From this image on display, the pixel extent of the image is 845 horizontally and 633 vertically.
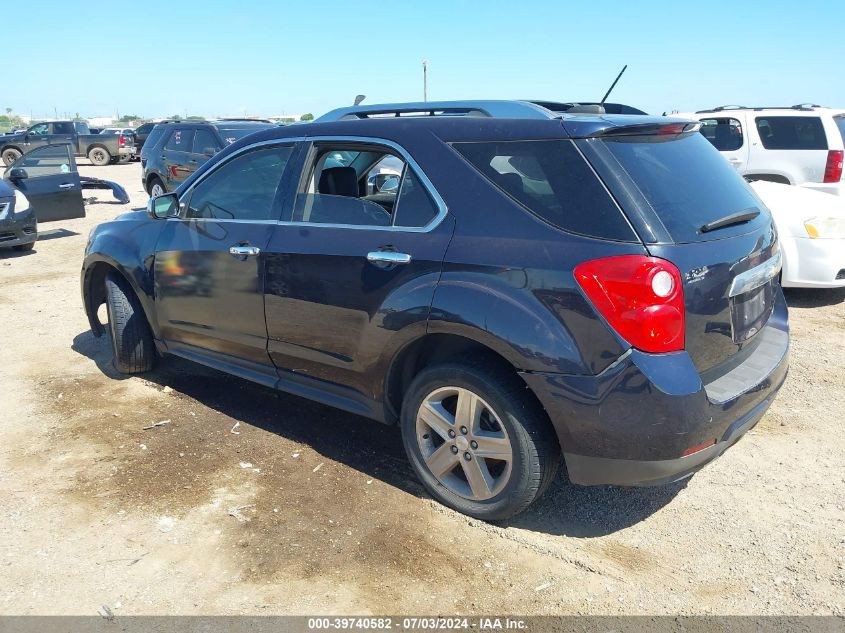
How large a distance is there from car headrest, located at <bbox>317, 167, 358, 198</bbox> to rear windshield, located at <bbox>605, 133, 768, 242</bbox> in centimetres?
155

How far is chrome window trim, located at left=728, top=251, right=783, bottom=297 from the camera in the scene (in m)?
2.87

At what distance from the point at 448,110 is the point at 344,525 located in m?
2.04

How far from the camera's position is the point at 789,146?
9.63 m

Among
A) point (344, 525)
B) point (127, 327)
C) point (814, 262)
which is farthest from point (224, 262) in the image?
point (814, 262)

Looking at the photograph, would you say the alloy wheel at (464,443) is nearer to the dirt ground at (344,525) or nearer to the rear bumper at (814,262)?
the dirt ground at (344,525)

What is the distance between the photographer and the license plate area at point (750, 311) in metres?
2.91

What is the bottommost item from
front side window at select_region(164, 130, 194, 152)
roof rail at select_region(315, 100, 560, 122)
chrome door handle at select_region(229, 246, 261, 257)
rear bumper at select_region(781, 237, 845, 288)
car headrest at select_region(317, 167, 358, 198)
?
rear bumper at select_region(781, 237, 845, 288)

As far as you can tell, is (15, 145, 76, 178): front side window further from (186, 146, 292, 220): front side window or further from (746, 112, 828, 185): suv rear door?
(746, 112, 828, 185): suv rear door

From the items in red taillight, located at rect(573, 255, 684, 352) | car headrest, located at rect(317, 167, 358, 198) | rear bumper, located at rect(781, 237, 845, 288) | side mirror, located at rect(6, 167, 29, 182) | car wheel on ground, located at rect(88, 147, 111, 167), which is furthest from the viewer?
car wheel on ground, located at rect(88, 147, 111, 167)

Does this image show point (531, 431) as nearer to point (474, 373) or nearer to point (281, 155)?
point (474, 373)

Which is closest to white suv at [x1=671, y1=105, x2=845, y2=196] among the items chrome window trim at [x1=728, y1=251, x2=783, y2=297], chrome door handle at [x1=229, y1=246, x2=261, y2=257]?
chrome window trim at [x1=728, y1=251, x2=783, y2=297]

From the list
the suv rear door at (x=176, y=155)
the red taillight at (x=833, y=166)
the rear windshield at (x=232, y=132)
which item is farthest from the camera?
the suv rear door at (x=176, y=155)

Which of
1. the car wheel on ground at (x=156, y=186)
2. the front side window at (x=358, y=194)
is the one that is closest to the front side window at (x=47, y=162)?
the car wheel on ground at (x=156, y=186)

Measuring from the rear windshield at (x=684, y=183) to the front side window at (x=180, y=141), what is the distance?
1051cm
